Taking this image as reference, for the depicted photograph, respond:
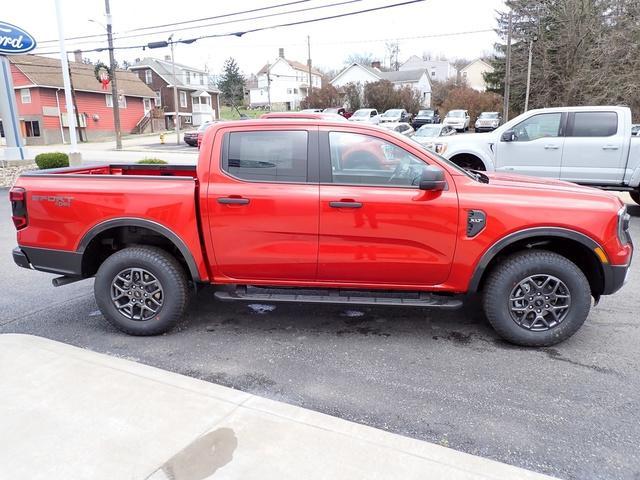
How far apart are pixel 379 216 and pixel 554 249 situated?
158 centimetres

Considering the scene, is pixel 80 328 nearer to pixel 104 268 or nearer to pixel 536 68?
pixel 104 268

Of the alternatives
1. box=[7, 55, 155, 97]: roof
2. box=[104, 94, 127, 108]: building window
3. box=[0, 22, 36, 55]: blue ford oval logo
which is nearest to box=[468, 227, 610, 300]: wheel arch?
box=[0, 22, 36, 55]: blue ford oval logo

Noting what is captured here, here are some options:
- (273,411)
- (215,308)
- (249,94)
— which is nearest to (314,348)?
(273,411)

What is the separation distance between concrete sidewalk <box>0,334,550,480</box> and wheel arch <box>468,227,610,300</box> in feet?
5.50

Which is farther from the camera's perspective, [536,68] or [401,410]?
[536,68]

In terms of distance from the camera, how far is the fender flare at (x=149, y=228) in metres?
4.09

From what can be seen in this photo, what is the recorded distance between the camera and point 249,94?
302ft

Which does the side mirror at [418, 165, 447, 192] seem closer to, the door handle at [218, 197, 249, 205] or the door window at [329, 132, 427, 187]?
the door window at [329, 132, 427, 187]

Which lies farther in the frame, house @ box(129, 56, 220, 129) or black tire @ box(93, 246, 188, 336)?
house @ box(129, 56, 220, 129)

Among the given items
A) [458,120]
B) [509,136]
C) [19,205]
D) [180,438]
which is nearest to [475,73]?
[458,120]

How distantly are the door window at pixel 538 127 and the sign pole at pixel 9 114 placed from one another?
15389 millimetres

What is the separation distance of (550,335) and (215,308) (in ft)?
10.2

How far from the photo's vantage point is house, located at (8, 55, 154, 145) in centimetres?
4100

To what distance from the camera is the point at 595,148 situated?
8.96 m
